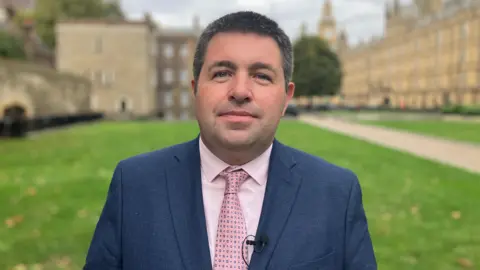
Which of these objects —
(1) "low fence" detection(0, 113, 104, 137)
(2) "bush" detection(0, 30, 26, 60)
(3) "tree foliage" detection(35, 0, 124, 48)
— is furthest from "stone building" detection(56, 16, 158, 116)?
(1) "low fence" detection(0, 113, 104, 137)

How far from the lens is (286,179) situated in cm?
203

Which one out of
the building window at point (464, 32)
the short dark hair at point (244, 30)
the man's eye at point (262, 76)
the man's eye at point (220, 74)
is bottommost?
the man's eye at point (262, 76)

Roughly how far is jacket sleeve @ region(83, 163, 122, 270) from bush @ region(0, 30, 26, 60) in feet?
134

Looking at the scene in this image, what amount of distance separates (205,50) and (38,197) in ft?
25.7

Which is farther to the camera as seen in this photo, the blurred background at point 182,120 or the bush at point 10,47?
the bush at point 10,47

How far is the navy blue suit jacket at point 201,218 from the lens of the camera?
6.30ft

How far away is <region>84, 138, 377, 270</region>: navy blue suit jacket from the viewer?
1.92 metres

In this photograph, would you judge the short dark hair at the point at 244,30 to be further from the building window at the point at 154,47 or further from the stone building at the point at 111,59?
the building window at the point at 154,47

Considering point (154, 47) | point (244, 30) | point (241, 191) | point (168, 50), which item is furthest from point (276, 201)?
point (168, 50)

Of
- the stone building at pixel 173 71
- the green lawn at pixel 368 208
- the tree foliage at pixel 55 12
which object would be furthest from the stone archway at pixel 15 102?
the tree foliage at pixel 55 12

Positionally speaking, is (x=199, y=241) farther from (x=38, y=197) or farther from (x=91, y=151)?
(x=91, y=151)

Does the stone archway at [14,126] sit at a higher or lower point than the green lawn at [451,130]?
higher

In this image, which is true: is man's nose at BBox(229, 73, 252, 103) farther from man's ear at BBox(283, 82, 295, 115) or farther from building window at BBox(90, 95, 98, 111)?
building window at BBox(90, 95, 98, 111)

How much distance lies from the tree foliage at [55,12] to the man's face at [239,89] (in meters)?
63.9
